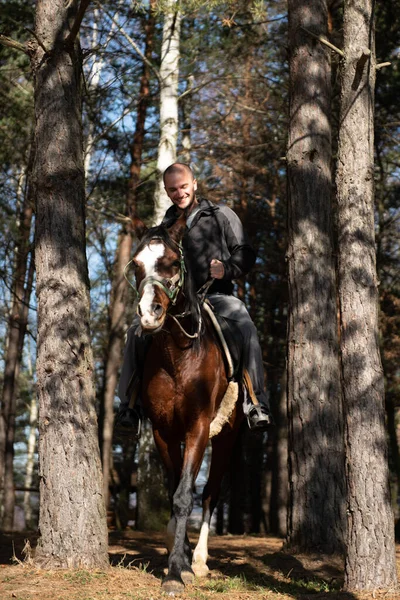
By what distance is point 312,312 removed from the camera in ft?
29.1

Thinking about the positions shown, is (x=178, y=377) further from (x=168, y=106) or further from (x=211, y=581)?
(x=168, y=106)

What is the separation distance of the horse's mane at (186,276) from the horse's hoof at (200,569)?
2318mm

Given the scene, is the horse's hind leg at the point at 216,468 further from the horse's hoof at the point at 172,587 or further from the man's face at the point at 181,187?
the man's face at the point at 181,187

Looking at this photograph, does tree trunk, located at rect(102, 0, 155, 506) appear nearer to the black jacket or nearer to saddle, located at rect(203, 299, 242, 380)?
the black jacket

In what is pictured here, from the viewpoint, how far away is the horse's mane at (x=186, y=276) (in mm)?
6598

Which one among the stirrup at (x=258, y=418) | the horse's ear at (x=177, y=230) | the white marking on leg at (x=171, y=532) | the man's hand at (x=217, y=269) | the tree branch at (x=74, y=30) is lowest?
the white marking on leg at (x=171, y=532)

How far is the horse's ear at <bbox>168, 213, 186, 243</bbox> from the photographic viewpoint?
22.4 feet

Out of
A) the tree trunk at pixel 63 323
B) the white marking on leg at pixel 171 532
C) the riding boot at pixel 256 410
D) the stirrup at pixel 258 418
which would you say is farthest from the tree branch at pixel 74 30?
the white marking on leg at pixel 171 532

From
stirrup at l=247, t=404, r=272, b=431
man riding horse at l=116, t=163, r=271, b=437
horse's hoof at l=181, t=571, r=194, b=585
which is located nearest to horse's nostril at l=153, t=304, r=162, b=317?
man riding horse at l=116, t=163, r=271, b=437

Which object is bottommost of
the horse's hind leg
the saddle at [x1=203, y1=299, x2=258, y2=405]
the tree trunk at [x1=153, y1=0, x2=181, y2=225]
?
the horse's hind leg

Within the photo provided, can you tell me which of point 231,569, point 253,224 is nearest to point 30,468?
point 253,224

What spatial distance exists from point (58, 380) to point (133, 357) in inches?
30.5

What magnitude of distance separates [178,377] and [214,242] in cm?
168

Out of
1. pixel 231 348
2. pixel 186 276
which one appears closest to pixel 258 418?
pixel 231 348
